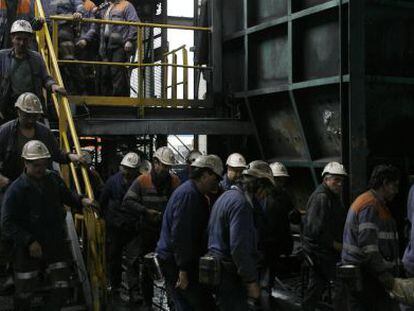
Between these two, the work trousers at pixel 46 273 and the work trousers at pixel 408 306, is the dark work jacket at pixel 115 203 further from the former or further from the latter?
the work trousers at pixel 408 306

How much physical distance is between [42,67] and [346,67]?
345cm

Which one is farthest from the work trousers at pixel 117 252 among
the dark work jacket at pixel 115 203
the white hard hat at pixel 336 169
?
the white hard hat at pixel 336 169

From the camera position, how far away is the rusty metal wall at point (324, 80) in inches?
267

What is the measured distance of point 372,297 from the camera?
518 centimetres

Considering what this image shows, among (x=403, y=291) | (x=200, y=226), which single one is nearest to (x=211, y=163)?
(x=200, y=226)

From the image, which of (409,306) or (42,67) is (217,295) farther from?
(42,67)

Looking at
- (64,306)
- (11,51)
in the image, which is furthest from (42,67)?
(64,306)

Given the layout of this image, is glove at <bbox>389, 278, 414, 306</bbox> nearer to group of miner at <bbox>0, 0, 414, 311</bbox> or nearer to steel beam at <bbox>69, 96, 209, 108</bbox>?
group of miner at <bbox>0, 0, 414, 311</bbox>

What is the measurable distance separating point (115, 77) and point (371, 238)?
19.8 ft

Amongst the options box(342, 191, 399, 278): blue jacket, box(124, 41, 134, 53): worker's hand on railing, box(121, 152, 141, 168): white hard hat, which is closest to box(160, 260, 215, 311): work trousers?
box(342, 191, 399, 278): blue jacket

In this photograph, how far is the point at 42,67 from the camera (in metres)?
7.00

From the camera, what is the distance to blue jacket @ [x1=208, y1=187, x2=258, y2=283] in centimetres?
479

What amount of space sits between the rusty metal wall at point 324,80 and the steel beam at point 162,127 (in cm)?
37

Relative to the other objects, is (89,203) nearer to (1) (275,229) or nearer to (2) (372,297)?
(1) (275,229)
